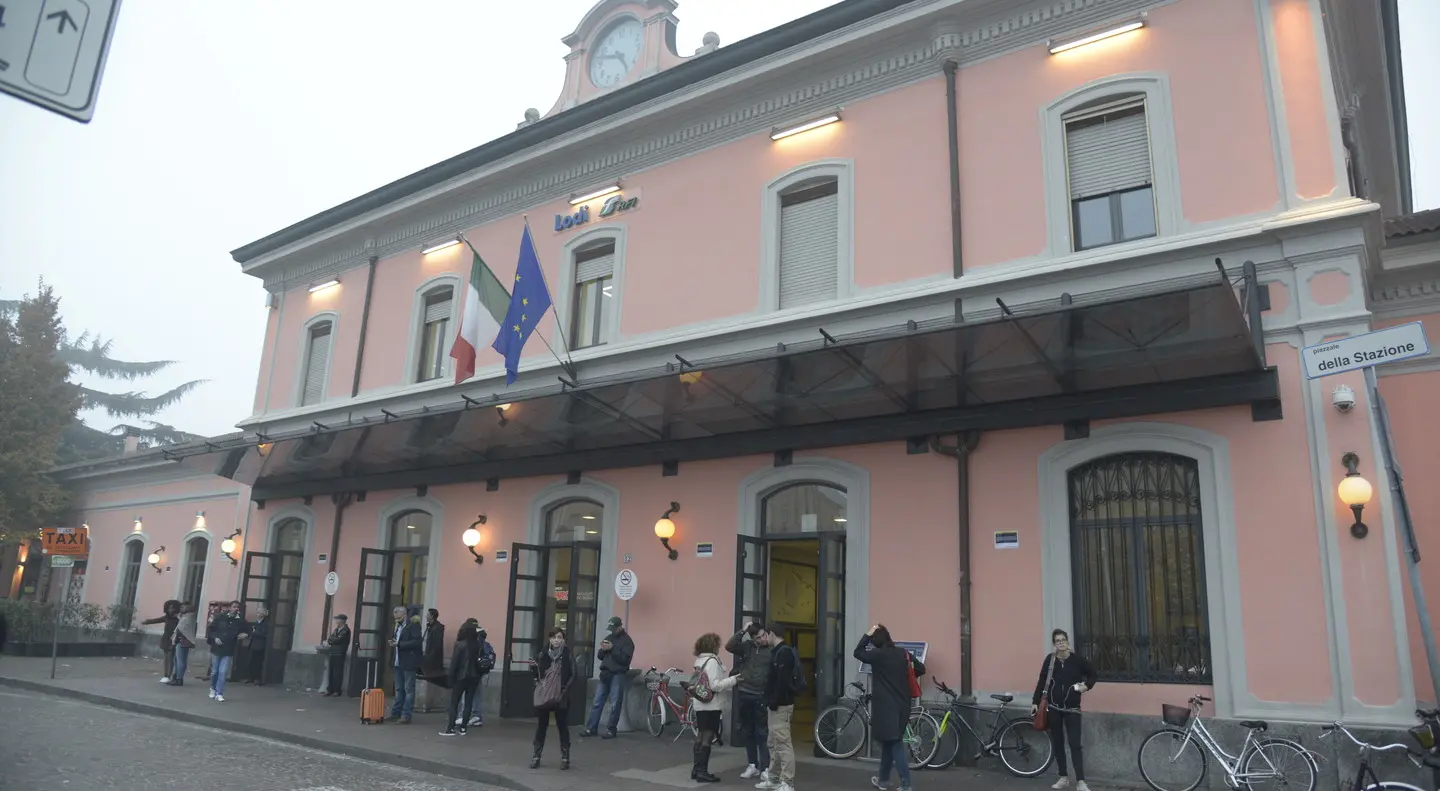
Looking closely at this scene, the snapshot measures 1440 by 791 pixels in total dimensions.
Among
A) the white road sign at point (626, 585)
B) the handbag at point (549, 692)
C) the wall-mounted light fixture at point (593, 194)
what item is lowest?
the handbag at point (549, 692)

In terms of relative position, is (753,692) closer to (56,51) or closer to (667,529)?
(667,529)

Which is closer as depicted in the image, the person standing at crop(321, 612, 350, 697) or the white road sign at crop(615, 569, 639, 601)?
the white road sign at crop(615, 569, 639, 601)

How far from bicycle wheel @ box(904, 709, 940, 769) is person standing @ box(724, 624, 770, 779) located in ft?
5.55

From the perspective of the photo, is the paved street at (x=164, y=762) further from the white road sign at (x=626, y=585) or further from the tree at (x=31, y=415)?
the tree at (x=31, y=415)

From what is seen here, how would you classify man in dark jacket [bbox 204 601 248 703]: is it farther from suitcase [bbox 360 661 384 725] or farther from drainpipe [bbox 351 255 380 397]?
drainpipe [bbox 351 255 380 397]

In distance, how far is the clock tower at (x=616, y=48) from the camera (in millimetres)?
18141

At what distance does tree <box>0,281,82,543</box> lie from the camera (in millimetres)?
30125

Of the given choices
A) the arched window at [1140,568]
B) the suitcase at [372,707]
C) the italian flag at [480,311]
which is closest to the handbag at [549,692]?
the suitcase at [372,707]

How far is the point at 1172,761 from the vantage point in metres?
9.89

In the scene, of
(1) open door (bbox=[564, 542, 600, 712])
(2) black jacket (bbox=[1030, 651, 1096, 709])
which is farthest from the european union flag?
(2) black jacket (bbox=[1030, 651, 1096, 709])

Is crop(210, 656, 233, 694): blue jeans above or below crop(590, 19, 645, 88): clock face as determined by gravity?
below

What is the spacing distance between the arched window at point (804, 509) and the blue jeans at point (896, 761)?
3.81 metres

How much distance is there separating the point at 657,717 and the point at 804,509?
370 centimetres

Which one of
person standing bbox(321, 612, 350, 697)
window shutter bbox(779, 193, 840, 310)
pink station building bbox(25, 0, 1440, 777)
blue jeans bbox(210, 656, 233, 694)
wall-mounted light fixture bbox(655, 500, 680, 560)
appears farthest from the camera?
person standing bbox(321, 612, 350, 697)
